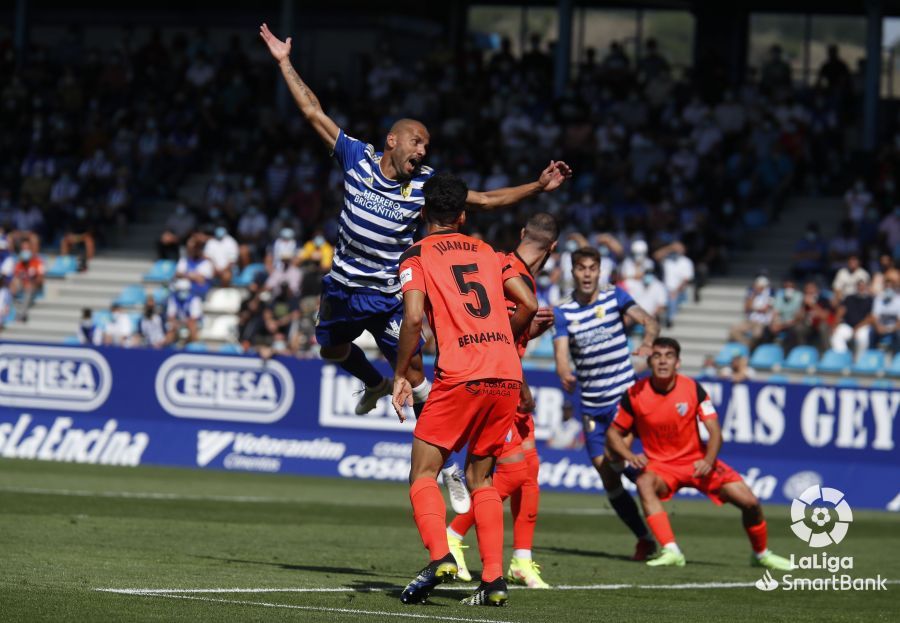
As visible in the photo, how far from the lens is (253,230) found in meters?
30.9

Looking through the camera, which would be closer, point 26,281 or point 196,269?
point 196,269

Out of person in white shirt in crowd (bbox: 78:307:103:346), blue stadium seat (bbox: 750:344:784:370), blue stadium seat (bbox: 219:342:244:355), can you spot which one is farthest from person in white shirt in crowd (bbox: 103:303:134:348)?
blue stadium seat (bbox: 750:344:784:370)

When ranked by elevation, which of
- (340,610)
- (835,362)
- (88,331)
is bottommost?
(340,610)

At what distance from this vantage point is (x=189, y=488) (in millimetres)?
18266

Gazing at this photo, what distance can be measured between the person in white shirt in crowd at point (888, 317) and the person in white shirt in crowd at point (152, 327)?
39.5 ft

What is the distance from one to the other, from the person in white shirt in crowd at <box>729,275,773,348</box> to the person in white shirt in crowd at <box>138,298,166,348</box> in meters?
9.89

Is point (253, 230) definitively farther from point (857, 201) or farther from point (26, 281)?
point (857, 201)

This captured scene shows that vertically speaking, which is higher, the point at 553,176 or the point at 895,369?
the point at 553,176

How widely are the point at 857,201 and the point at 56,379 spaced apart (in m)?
14.4

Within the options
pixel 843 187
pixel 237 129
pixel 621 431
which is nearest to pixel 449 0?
pixel 237 129

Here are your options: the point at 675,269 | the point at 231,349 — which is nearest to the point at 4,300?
the point at 231,349

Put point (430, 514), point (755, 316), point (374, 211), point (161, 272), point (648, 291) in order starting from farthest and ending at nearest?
point (161, 272), point (648, 291), point (755, 316), point (374, 211), point (430, 514)

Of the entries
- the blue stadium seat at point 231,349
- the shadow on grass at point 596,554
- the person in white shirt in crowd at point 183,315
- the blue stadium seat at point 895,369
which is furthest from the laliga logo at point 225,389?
the shadow on grass at point 596,554

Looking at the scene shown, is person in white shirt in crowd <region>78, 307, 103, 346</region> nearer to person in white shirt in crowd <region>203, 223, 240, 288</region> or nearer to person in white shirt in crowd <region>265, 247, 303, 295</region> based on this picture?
→ person in white shirt in crowd <region>203, 223, 240, 288</region>
